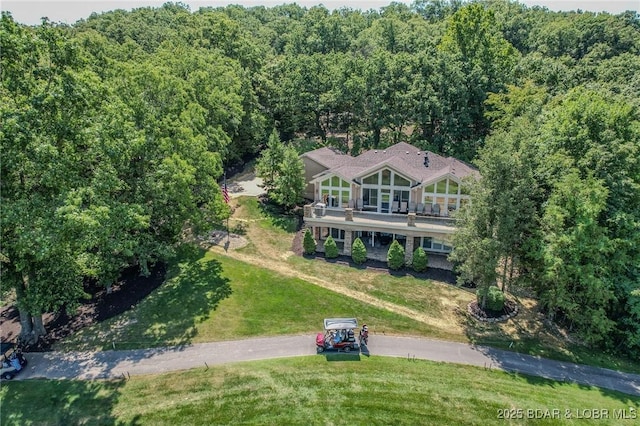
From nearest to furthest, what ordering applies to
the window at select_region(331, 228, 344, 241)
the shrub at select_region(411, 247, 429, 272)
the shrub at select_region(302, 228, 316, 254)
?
the shrub at select_region(411, 247, 429, 272) → the shrub at select_region(302, 228, 316, 254) → the window at select_region(331, 228, 344, 241)

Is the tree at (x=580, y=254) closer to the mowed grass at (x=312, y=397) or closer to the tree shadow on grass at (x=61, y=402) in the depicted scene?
the mowed grass at (x=312, y=397)

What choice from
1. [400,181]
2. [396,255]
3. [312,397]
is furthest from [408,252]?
[312,397]

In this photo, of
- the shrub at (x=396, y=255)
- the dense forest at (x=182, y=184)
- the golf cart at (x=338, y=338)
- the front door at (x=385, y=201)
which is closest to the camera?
the dense forest at (x=182, y=184)

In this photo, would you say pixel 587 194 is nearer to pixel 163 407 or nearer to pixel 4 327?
pixel 163 407

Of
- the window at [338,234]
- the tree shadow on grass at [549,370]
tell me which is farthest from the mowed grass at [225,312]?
the window at [338,234]

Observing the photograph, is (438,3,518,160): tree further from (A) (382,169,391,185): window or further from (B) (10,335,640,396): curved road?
(B) (10,335,640,396): curved road

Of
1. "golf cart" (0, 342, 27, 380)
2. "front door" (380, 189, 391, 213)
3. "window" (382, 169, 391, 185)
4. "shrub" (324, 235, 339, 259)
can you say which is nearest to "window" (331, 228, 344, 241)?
"shrub" (324, 235, 339, 259)
